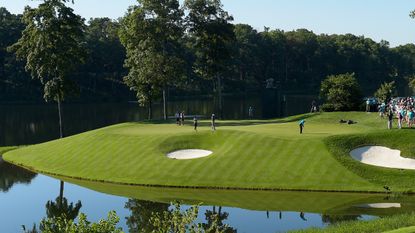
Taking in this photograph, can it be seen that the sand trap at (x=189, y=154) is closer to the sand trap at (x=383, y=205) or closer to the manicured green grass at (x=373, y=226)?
the sand trap at (x=383, y=205)

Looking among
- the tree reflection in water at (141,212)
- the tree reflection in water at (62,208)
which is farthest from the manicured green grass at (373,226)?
the tree reflection in water at (62,208)

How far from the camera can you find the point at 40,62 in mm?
70125

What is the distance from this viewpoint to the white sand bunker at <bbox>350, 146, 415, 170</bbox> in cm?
4312

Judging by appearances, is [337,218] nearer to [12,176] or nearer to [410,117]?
[410,117]

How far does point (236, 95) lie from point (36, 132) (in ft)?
336

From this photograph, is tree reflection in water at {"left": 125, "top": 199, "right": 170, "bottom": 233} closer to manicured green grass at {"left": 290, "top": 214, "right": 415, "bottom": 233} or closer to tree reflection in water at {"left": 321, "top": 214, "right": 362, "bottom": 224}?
manicured green grass at {"left": 290, "top": 214, "right": 415, "bottom": 233}

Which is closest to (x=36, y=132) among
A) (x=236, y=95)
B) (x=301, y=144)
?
(x=301, y=144)

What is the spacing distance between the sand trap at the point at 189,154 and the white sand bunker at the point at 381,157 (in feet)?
44.6

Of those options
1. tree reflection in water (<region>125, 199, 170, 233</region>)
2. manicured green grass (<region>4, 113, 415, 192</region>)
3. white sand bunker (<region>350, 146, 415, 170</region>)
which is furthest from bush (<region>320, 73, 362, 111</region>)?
tree reflection in water (<region>125, 199, 170, 233</region>)

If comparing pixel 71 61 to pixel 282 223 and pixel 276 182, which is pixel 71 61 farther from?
pixel 282 223

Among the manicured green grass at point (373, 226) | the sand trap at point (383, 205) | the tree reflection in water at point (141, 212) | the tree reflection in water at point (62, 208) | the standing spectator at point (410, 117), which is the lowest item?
the tree reflection in water at point (62, 208)

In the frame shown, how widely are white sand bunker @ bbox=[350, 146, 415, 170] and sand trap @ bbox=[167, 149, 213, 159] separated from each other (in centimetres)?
1358

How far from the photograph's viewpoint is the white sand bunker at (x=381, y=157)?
4312 cm

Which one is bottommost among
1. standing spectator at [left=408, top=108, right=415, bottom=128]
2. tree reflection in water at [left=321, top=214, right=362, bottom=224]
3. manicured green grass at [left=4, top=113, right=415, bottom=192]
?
tree reflection in water at [left=321, top=214, right=362, bottom=224]
